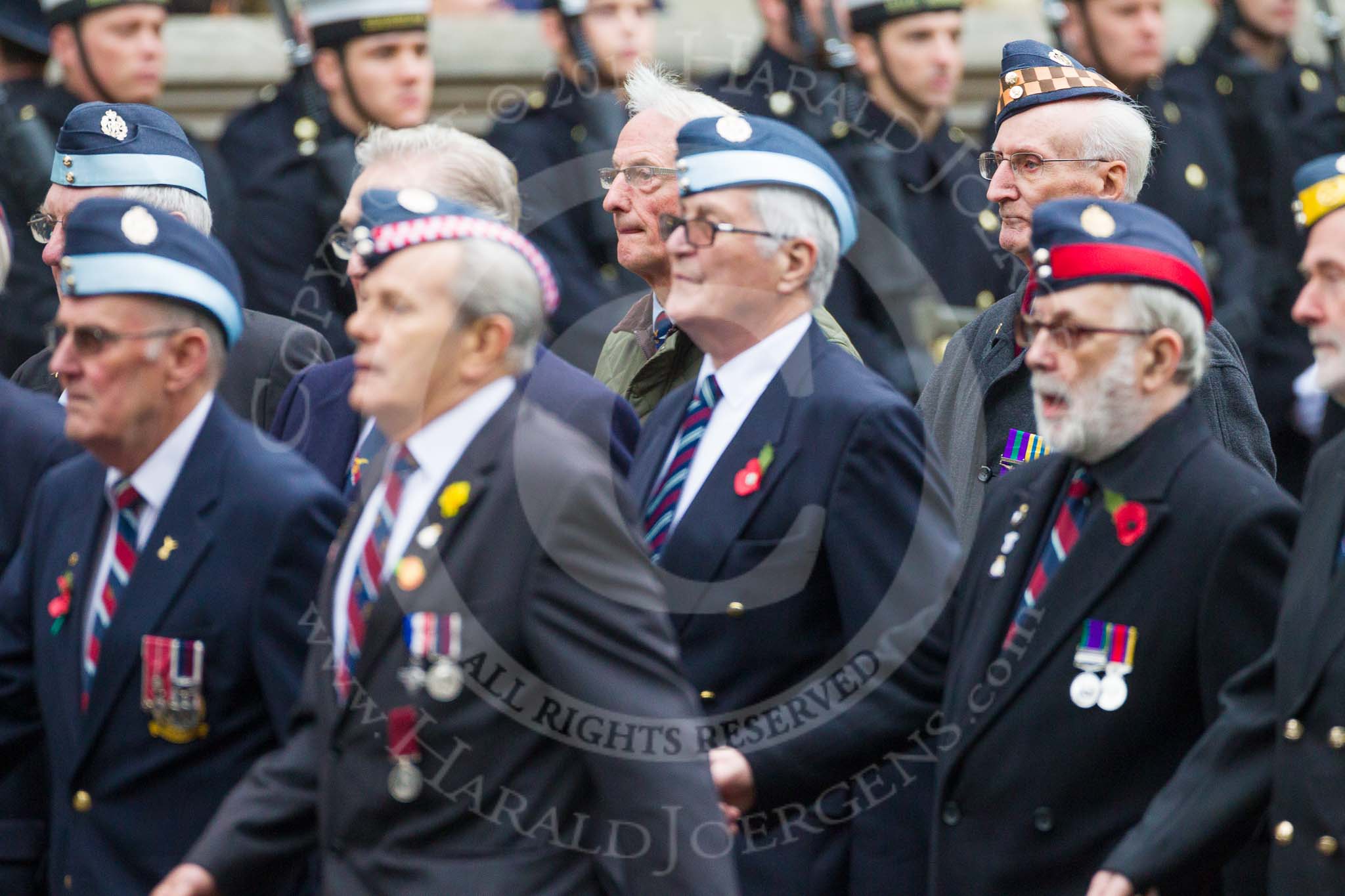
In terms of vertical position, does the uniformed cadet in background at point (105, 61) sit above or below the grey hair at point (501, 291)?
above

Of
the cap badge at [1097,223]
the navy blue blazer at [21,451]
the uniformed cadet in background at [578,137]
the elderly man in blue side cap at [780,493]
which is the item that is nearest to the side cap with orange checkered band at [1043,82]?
the elderly man in blue side cap at [780,493]

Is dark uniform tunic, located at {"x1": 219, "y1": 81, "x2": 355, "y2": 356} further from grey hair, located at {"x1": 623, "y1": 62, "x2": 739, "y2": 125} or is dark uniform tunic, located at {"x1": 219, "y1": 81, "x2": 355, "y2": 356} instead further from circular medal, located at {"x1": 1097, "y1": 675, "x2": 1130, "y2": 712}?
circular medal, located at {"x1": 1097, "y1": 675, "x2": 1130, "y2": 712}

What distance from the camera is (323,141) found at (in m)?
9.43

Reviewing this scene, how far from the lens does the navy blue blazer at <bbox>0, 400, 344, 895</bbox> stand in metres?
4.45

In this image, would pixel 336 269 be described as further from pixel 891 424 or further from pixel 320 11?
pixel 891 424

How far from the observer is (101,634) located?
4551mm

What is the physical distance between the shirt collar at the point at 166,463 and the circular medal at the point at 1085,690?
1.79 meters

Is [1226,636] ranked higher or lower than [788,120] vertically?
lower

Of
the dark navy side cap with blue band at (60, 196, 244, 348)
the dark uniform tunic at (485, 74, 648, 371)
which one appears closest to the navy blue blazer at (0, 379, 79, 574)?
the dark navy side cap with blue band at (60, 196, 244, 348)

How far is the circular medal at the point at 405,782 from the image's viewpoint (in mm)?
4047

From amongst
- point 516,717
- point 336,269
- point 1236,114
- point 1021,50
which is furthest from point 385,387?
point 1236,114

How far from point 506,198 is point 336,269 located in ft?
10.6

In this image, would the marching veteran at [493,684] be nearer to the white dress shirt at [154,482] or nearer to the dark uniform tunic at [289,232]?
the white dress shirt at [154,482]

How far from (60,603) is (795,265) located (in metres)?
1.69
